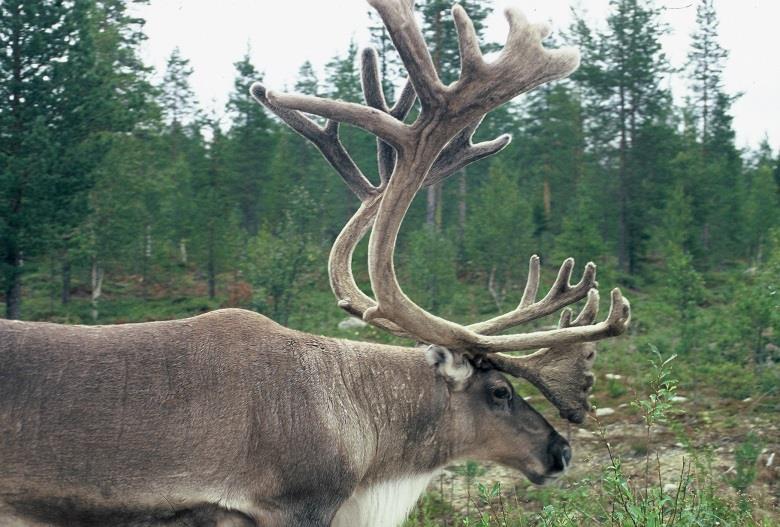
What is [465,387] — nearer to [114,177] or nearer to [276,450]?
[276,450]

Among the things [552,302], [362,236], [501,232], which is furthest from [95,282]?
[552,302]

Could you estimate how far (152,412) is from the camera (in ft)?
13.2

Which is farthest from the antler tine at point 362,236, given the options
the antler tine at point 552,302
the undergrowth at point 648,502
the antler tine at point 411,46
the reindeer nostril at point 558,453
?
the undergrowth at point 648,502

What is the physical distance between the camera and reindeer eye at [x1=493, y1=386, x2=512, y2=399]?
16.8 feet

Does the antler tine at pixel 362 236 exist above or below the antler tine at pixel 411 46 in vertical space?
below

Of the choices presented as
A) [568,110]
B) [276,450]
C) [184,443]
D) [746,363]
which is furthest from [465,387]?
[568,110]

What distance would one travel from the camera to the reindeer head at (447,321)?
455cm

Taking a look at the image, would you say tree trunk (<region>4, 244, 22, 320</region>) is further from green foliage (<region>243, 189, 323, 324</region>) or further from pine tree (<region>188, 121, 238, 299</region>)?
pine tree (<region>188, 121, 238, 299</region>)

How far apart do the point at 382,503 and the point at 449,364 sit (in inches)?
36.0

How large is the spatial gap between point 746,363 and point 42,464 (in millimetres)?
14365

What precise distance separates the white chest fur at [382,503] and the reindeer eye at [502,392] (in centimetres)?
65

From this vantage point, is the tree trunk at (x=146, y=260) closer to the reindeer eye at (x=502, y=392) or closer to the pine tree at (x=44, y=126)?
the pine tree at (x=44, y=126)

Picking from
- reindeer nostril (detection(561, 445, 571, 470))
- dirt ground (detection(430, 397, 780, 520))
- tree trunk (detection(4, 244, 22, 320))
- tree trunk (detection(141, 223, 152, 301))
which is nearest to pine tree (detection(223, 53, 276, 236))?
tree trunk (detection(141, 223, 152, 301))

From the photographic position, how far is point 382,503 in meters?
4.80
